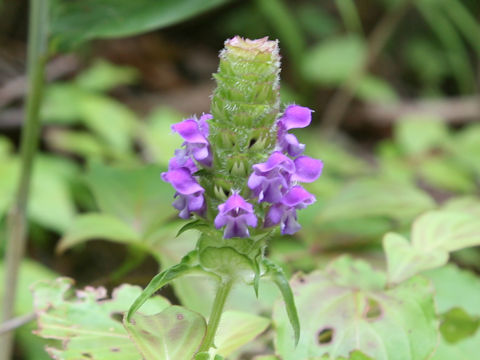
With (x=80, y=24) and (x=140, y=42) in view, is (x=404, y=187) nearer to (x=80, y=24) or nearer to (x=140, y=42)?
(x=80, y=24)

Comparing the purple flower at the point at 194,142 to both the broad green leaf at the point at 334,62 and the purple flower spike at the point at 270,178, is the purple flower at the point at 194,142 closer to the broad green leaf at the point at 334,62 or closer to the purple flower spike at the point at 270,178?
the purple flower spike at the point at 270,178

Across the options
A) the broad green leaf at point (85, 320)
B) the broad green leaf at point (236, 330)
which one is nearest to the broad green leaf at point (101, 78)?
the broad green leaf at point (85, 320)

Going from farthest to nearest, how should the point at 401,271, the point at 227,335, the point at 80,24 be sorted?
1. the point at 80,24
2. the point at 401,271
3. the point at 227,335

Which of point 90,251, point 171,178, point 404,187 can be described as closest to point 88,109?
point 90,251

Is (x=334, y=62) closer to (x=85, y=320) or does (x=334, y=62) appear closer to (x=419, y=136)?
(x=419, y=136)

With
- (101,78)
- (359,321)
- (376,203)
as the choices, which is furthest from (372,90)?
(359,321)
